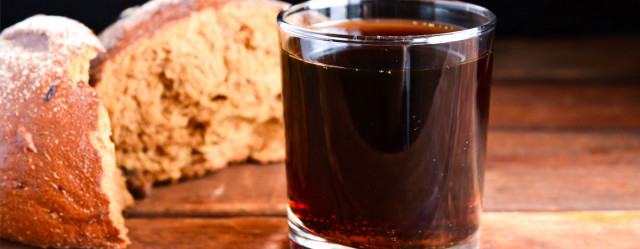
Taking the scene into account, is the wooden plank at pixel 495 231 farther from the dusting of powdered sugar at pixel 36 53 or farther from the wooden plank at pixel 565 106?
the wooden plank at pixel 565 106

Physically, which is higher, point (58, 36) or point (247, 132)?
point (58, 36)

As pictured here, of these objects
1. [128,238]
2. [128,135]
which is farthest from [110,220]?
[128,135]

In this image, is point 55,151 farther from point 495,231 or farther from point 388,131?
point 495,231

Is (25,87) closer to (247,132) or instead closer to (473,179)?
(247,132)

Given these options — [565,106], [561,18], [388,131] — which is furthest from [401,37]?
[561,18]

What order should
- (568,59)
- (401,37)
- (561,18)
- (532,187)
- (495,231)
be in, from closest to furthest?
(401,37) < (495,231) < (532,187) < (568,59) < (561,18)

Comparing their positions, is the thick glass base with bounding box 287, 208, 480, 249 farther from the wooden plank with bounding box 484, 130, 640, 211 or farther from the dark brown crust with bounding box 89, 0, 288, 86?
the dark brown crust with bounding box 89, 0, 288, 86

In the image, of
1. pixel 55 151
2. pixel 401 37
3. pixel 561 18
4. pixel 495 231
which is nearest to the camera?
pixel 401 37

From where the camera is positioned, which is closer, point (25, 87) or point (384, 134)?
point (384, 134)
